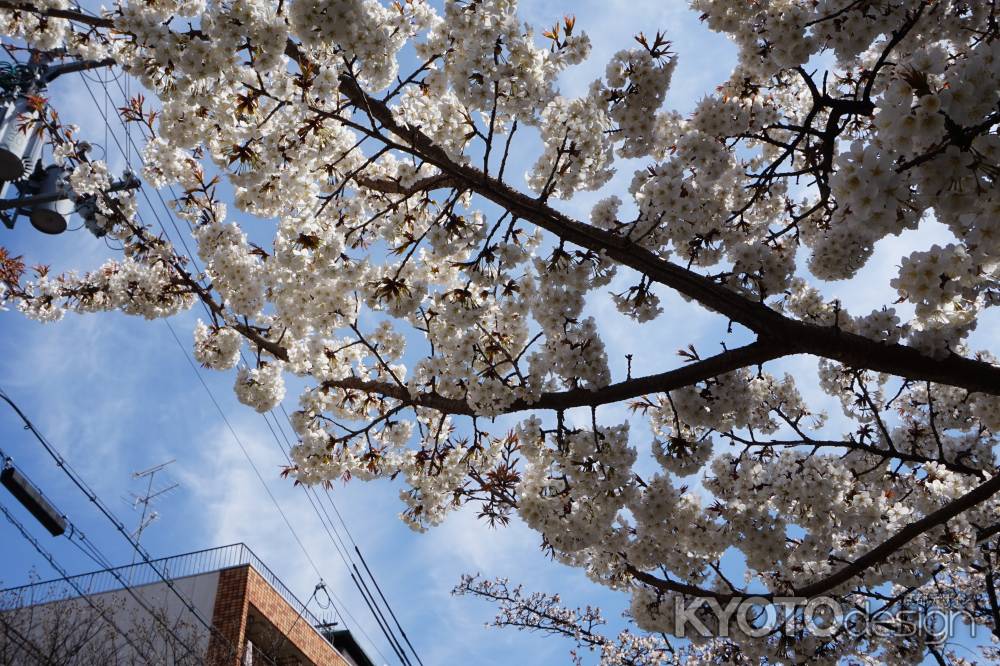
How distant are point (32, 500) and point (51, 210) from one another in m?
4.33

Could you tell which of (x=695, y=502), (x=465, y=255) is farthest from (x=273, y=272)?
(x=695, y=502)

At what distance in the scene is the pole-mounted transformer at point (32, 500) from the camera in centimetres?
946

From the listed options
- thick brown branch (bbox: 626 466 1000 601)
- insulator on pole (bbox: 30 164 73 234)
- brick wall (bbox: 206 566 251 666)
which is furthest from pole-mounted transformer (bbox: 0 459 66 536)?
thick brown branch (bbox: 626 466 1000 601)

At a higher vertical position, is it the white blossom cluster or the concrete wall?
the concrete wall

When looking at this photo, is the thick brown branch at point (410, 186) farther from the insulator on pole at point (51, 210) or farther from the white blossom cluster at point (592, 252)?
the insulator on pole at point (51, 210)

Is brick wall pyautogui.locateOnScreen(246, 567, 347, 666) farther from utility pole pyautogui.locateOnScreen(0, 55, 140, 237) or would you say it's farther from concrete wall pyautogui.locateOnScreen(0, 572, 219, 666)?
utility pole pyautogui.locateOnScreen(0, 55, 140, 237)

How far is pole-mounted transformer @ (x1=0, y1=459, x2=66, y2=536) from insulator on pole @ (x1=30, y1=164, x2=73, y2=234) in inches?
132

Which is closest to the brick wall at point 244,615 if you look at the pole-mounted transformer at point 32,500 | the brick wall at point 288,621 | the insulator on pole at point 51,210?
the brick wall at point 288,621

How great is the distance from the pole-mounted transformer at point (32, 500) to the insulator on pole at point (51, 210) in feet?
11.0

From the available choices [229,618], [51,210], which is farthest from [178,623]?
[51,210]

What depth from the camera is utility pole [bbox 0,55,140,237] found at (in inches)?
319

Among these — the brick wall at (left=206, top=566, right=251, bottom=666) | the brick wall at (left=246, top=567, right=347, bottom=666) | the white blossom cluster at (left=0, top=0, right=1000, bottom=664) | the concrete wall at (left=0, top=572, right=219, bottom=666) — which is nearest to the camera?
the white blossom cluster at (left=0, top=0, right=1000, bottom=664)

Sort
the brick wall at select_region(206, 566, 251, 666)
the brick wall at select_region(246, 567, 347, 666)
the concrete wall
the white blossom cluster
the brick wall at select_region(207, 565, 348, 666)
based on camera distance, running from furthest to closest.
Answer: the brick wall at select_region(246, 567, 347, 666) → the brick wall at select_region(207, 565, 348, 666) → the brick wall at select_region(206, 566, 251, 666) → the concrete wall → the white blossom cluster

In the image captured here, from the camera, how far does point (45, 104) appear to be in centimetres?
617
